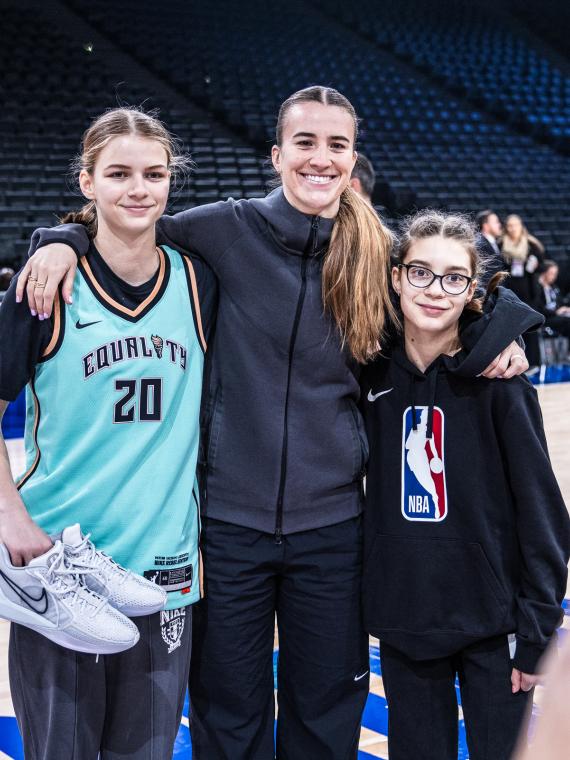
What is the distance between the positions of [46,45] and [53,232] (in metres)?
12.2

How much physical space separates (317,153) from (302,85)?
42.6 feet

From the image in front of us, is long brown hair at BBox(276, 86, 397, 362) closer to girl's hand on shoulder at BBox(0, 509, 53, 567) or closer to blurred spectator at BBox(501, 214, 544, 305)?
girl's hand on shoulder at BBox(0, 509, 53, 567)

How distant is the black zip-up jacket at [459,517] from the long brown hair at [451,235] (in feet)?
0.64

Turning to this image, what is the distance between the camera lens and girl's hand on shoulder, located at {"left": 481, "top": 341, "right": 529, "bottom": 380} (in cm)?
174

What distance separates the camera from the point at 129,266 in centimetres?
168

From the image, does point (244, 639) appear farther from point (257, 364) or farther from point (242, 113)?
point (242, 113)

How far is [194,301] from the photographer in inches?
68.8

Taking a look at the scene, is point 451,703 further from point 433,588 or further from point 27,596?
point 27,596

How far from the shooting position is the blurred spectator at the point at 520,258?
767cm

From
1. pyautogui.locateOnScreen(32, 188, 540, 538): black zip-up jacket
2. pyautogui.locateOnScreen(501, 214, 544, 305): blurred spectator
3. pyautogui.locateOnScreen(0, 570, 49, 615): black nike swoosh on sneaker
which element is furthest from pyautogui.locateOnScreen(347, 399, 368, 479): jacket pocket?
pyautogui.locateOnScreen(501, 214, 544, 305): blurred spectator

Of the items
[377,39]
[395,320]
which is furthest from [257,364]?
[377,39]

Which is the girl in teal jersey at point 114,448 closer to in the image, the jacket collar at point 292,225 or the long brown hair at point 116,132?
the long brown hair at point 116,132

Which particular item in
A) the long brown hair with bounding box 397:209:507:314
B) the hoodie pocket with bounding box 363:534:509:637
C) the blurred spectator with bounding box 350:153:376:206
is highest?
the blurred spectator with bounding box 350:153:376:206

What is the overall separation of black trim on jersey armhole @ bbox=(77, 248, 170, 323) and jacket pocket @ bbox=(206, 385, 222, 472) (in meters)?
0.26
